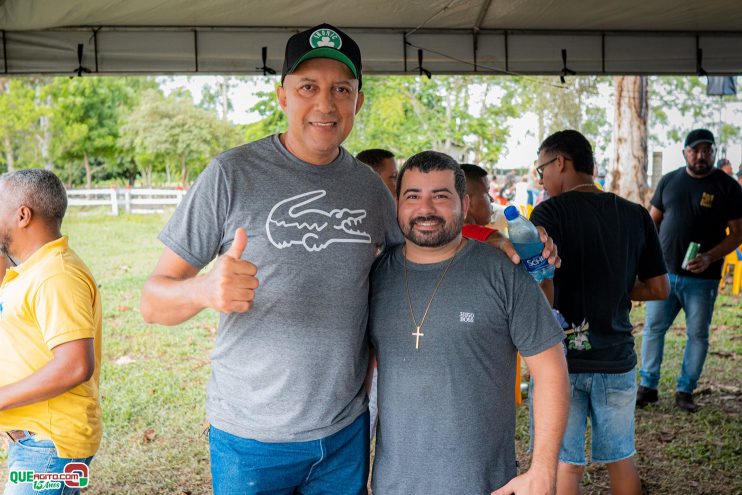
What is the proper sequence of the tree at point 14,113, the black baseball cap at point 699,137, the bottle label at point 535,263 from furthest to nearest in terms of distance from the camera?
the tree at point 14,113, the black baseball cap at point 699,137, the bottle label at point 535,263

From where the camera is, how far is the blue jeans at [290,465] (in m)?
2.15

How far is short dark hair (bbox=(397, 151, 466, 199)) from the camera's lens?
2.31 meters

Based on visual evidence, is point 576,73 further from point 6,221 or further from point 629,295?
point 6,221

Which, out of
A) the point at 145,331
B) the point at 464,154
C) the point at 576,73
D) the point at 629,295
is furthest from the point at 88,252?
the point at 629,295

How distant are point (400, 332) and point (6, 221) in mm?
1666

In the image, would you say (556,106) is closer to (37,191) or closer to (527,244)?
(527,244)

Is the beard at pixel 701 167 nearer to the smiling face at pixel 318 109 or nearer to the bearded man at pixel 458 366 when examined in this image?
the bearded man at pixel 458 366

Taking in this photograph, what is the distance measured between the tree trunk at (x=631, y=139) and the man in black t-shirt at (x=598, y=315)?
9.20 m

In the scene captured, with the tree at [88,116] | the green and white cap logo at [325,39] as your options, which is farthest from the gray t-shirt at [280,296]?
the tree at [88,116]

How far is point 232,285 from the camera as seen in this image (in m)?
1.75

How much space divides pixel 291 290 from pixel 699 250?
4.96 metres

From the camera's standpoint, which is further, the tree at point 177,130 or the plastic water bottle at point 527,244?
the tree at point 177,130

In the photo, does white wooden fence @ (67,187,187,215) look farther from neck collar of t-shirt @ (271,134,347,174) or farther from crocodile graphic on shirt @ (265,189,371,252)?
crocodile graphic on shirt @ (265,189,371,252)

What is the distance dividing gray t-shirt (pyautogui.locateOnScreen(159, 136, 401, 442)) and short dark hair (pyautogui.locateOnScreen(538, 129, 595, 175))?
6.15 ft
